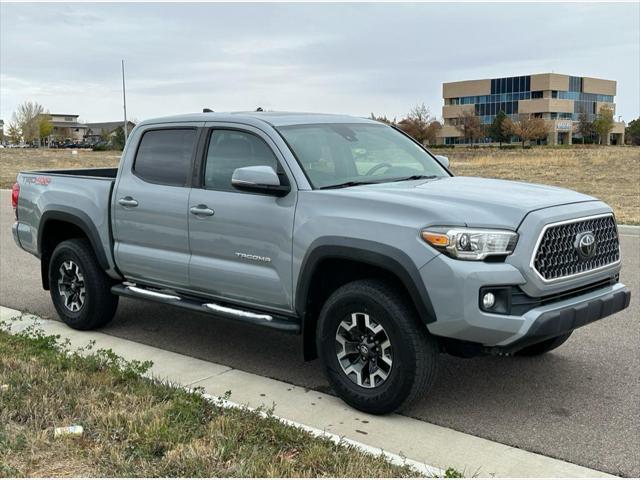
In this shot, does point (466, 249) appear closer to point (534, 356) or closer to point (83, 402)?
point (534, 356)

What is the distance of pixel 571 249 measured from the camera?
453 centimetres

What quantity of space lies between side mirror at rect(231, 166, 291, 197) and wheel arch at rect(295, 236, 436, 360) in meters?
0.48

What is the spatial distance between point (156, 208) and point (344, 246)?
75.8 inches

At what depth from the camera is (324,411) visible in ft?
15.6

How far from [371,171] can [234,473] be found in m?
2.61

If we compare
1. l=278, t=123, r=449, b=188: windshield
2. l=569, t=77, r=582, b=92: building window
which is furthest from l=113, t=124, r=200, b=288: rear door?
l=569, t=77, r=582, b=92: building window

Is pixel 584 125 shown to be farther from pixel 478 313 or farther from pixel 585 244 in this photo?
pixel 478 313

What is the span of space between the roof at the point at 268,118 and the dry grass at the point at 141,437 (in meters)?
1.99

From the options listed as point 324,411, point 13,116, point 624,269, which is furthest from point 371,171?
point 13,116

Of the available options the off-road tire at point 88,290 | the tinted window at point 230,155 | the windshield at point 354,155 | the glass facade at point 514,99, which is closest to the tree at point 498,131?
the glass facade at point 514,99

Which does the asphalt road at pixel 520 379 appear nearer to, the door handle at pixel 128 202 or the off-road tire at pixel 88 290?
the off-road tire at pixel 88 290

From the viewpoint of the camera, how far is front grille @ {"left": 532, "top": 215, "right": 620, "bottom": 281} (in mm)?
4336

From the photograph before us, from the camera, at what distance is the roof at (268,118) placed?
5.54 meters

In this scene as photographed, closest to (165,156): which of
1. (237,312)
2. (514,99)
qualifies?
(237,312)
